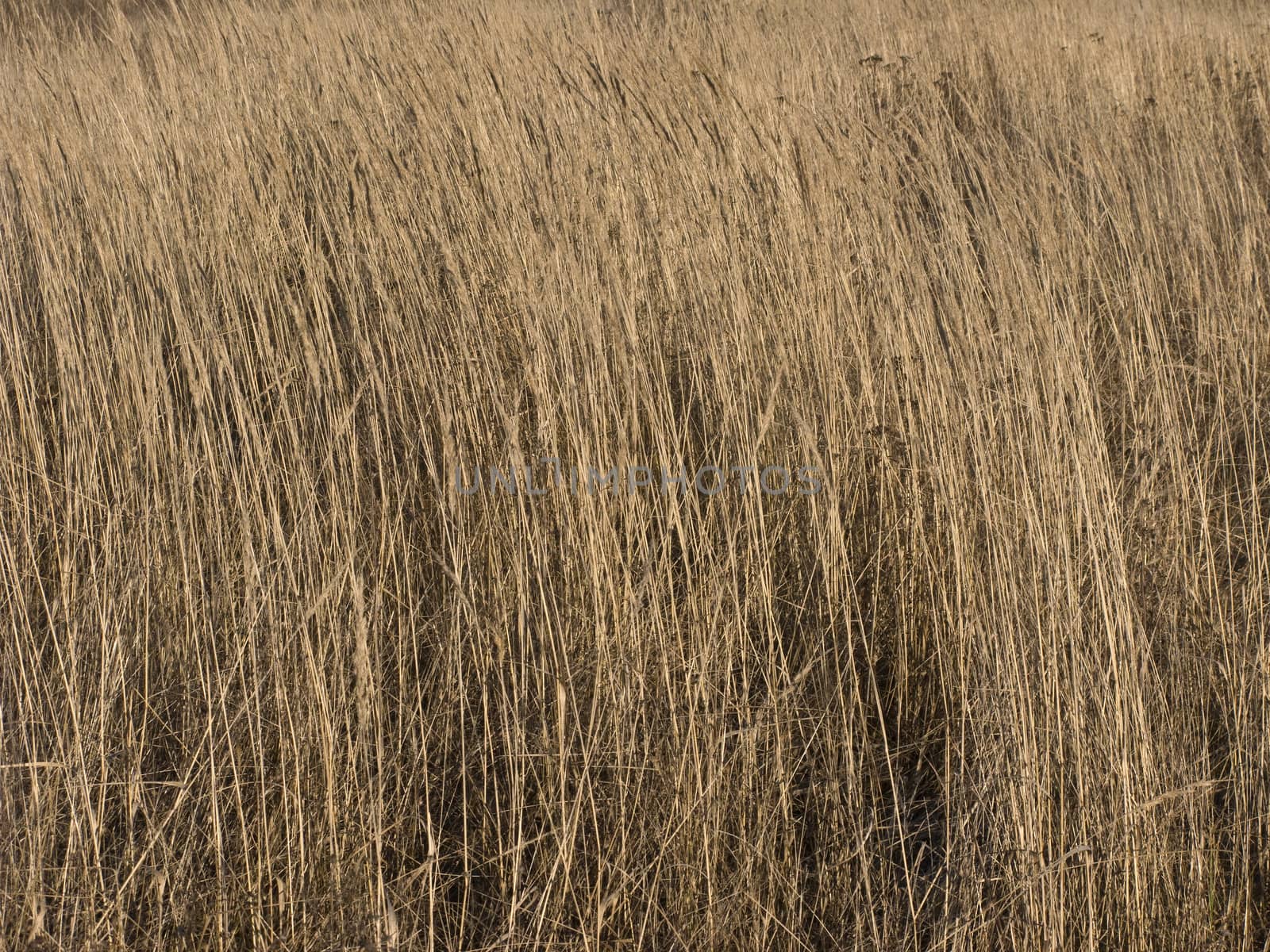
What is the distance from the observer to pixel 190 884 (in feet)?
4.33

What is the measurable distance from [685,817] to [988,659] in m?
0.51

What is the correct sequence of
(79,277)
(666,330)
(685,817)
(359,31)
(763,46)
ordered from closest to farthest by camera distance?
(685,817) < (666,330) < (79,277) < (359,31) < (763,46)

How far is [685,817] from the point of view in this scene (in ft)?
4.69

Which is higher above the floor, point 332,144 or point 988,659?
point 332,144

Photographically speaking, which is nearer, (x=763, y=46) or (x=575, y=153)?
(x=575, y=153)

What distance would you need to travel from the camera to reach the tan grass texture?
1381 millimetres

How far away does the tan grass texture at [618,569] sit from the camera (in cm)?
138

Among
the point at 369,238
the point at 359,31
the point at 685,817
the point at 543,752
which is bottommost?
the point at 685,817

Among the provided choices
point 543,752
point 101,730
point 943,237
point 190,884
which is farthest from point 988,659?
point 101,730

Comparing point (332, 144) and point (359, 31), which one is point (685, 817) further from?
point (359, 31)

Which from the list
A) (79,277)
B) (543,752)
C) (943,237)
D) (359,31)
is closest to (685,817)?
(543,752)

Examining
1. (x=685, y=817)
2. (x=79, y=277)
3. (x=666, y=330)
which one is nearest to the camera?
(x=685, y=817)

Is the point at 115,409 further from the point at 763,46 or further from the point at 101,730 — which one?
the point at 763,46

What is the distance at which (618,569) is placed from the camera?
5.66ft
